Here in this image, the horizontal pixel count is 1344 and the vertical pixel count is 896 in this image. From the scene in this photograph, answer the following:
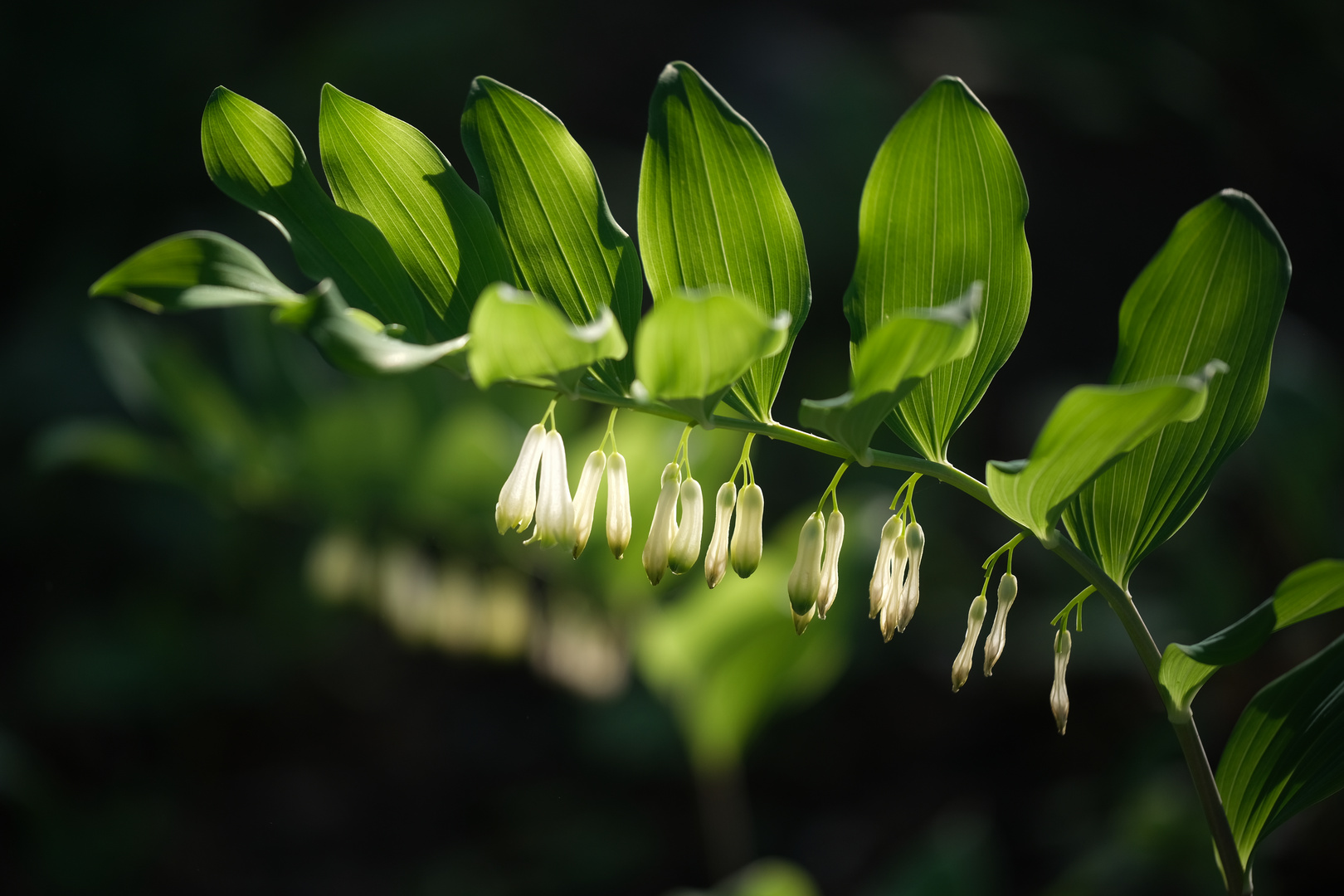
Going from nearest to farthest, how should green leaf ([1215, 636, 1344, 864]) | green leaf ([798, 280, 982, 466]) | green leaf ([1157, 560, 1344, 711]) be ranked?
green leaf ([798, 280, 982, 466]) < green leaf ([1157, 560, 1344, 711]) < green leaf ([1215, 636, 1344, 864])

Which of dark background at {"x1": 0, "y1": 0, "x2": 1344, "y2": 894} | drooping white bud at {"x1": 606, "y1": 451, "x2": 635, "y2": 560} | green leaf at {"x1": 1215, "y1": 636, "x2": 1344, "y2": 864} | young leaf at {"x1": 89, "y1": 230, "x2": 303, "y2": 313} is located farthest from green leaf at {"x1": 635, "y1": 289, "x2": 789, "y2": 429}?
dark background at {"x1": 0, "y1": 0, "x2": 1344, "y2": 894}

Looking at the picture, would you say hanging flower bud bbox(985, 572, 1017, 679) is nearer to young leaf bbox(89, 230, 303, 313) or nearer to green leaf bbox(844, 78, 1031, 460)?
green leaf bbox(844, 78, 1031, 460)

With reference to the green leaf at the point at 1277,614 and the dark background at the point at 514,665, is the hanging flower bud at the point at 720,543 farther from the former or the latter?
the dark background at the point at 514,665

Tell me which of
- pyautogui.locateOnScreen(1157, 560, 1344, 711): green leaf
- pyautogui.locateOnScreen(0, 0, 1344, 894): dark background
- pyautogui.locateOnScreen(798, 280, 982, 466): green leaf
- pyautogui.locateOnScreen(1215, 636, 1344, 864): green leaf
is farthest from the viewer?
pyautogui.locateOnScreen(0, 0, 1344, 894): dark background

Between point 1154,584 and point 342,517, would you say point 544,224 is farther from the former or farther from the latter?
point 1154,584

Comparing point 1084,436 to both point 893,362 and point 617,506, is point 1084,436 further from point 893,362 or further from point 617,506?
point 617,506
